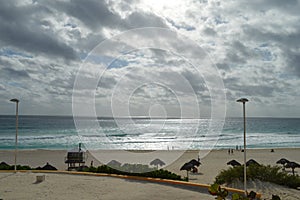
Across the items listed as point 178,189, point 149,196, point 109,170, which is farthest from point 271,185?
point 109,170

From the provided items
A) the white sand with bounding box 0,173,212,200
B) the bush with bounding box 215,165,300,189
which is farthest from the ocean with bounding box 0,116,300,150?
the bush with bounding box 215,165,300,189

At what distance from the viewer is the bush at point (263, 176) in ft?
33.9

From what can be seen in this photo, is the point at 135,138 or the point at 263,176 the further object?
the point at 135,138

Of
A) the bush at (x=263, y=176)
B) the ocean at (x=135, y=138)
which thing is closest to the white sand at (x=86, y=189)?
the bush at (x=263, y=176)

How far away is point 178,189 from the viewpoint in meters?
9.38

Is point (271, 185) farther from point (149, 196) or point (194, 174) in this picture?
point (194, 174)

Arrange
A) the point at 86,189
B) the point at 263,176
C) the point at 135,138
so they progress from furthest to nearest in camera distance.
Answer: the point at 135,138, the point at 263,176, the point at 86,189

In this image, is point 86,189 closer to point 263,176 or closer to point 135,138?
point 263,176

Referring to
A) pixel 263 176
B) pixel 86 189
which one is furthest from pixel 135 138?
pixel 86 189

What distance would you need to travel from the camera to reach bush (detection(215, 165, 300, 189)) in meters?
10.3

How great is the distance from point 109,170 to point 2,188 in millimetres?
3855

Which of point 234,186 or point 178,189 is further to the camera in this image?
point 234,186

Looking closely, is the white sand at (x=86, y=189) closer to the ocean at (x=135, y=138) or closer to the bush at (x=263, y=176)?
the bush at (x=263, y=176)

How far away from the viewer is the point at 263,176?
1059cm
